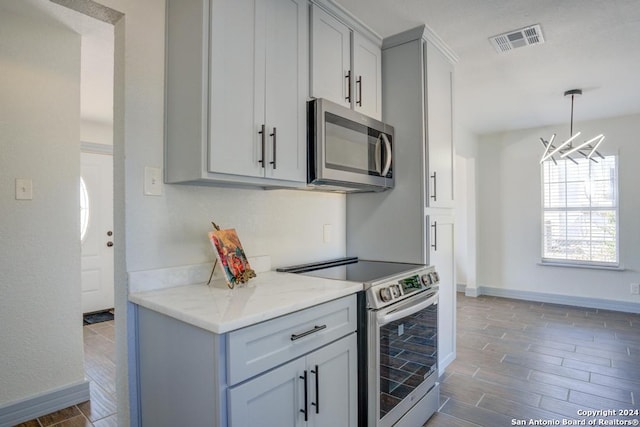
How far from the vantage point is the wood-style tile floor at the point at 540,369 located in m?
2.24

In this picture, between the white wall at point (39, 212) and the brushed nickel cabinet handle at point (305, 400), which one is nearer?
the brushed nickel cabinet handle at point (305, 400)

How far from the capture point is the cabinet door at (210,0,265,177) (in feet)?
4.78

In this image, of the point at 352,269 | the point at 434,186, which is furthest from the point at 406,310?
the point at 434,186

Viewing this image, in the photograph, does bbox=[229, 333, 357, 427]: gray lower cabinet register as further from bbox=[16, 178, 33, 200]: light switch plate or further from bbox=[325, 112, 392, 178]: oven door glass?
bbox=[16, 178, 33, 200]: light switch plate

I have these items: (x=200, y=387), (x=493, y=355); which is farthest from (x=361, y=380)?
(x=493, y=355)

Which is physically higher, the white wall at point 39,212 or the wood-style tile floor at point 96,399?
the white wall at point 39,212

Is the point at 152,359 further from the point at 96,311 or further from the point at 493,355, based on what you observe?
the point at 96,311

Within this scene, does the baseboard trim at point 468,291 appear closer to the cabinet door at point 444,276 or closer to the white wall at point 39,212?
the cabinet door at point 444,276

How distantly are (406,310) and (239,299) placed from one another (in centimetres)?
91

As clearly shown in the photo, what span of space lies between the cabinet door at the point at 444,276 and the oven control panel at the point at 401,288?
248 millimetres

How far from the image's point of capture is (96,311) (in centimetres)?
454

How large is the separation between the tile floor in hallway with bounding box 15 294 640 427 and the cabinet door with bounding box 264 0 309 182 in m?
1.76

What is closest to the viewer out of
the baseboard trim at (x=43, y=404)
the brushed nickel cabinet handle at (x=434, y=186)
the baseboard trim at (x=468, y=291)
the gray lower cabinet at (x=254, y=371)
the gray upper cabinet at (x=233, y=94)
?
the gray lower cabinet at (x=254, y=371)

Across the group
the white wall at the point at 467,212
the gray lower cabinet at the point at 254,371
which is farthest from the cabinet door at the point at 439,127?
the white wall at the point at 467,212
